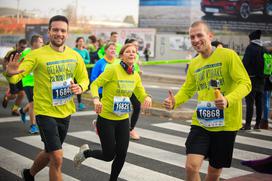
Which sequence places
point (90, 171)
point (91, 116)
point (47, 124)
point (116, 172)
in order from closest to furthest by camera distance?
point (47, 124)
point (116, 172)
point (90, 171)
point (91, 116)

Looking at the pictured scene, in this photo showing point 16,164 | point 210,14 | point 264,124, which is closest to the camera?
point 16,164

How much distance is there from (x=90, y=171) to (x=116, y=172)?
93 cm

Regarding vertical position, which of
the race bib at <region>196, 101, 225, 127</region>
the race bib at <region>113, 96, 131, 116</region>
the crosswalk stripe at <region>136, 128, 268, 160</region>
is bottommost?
the crosswalk stripe at <region>136, 128, 268, 160</region>

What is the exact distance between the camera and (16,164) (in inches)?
246

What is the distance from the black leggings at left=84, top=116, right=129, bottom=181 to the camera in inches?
205

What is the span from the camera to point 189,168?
395cm

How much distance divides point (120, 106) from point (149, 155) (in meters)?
1.94

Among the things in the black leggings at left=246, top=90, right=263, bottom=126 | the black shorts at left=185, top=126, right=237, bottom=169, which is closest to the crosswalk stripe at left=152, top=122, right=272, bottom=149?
the black leggings at left=246, top=90, right=263, bottom=126

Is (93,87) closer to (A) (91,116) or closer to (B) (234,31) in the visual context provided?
(A) (91,116)

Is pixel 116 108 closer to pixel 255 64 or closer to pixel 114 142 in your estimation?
pixel 114 142

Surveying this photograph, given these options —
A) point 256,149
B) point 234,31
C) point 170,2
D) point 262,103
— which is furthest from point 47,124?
point 170,2

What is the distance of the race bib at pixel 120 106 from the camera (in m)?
5.37

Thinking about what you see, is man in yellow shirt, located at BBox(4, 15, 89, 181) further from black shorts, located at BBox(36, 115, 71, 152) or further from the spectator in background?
the spectator in background

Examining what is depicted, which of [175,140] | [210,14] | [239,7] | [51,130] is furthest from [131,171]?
[210,14]
